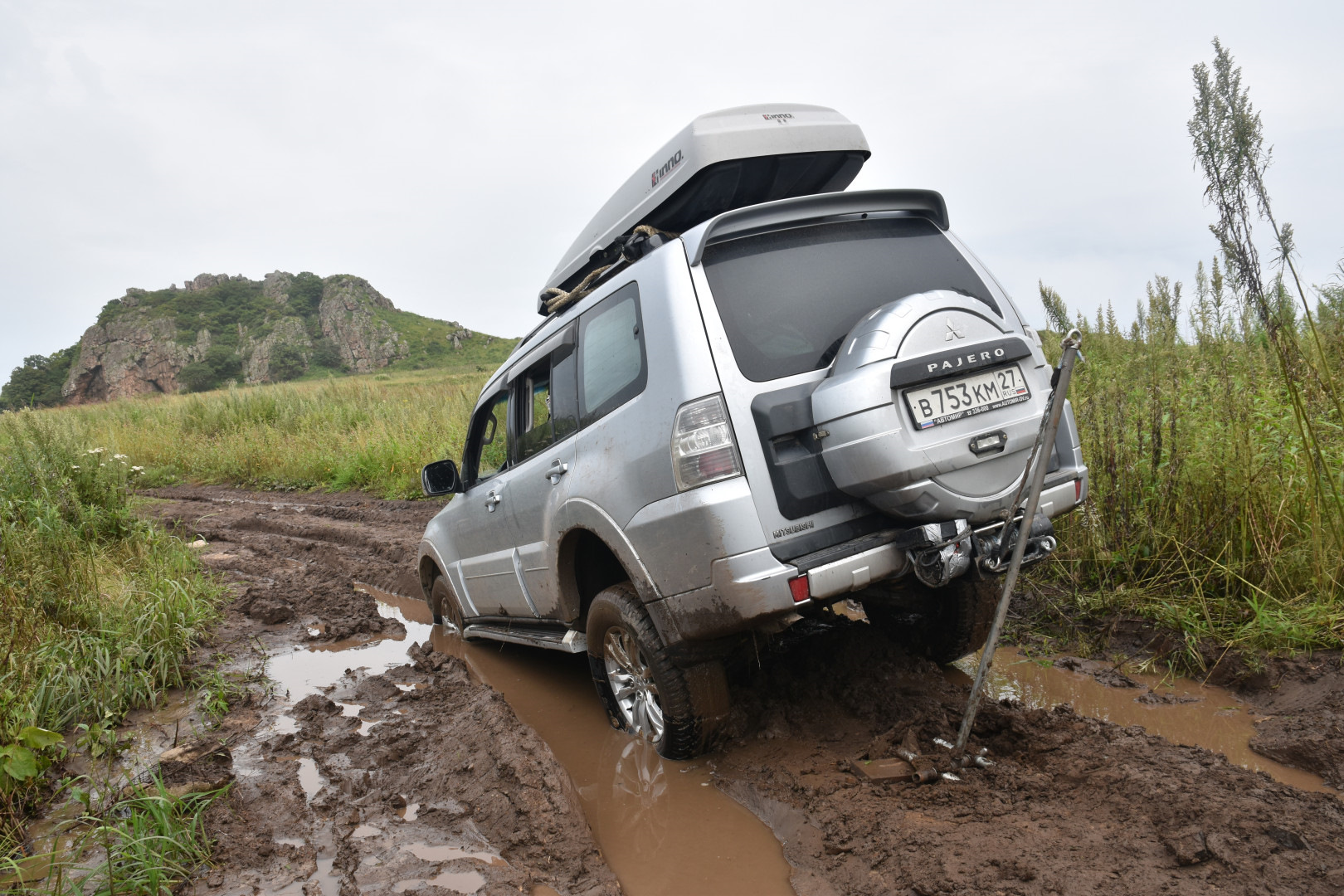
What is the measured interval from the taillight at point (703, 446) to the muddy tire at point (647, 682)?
0.69 meters

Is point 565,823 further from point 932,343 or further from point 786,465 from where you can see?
point 932,343

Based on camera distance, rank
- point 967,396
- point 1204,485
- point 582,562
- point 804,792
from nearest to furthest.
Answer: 1. point 967,396
2. point 804,792
3. point 582,562
4. point 1204,485

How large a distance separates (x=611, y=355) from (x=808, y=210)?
3.11ft

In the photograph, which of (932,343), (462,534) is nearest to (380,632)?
(462,534)

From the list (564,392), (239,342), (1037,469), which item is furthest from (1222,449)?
(239,342)

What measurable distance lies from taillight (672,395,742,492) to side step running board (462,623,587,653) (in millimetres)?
1310

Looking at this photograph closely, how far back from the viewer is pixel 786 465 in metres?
2.65

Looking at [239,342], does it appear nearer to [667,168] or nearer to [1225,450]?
[667,168]

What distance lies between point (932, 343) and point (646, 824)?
1957 mm

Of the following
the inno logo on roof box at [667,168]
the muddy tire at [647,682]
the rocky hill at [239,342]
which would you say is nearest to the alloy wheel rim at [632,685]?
the muddy tire at [647,682]

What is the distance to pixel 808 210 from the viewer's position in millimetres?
3016

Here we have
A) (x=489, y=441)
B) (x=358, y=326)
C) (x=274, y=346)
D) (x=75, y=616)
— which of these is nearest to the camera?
(x=75, y=616)

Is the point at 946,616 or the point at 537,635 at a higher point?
the point at 537,635

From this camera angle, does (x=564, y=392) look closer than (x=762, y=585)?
No
